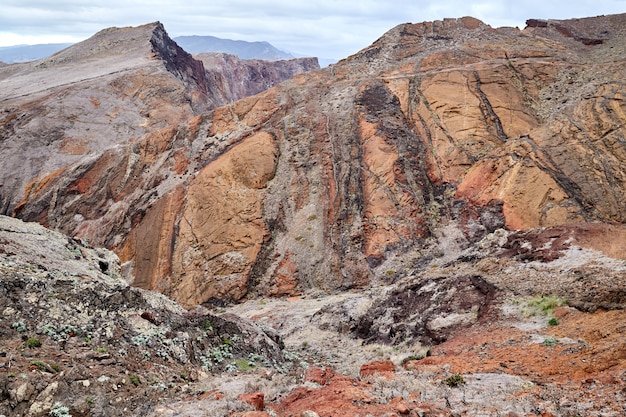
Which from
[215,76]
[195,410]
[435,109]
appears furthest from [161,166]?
[215,76]

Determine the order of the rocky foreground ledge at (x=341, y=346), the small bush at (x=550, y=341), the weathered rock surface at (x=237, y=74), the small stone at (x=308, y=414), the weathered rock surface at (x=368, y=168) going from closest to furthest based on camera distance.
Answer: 1. the small stone at (x=308, y=414)
2. the rocky foreground ledge at (x=341, y=346)
3. the small bush at (x=550, y=341)
4. the weathered rock surface at (x=368, y=168)
5. the weathered rock surface at (x=237, y=74)

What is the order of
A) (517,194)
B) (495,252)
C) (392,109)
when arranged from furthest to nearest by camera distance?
(392,109) < (517,194) < (495,252)

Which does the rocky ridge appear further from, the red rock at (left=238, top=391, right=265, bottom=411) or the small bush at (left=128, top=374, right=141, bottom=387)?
the small bush at (left=128, top=374, right=141, bottom=387)

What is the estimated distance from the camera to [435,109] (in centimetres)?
2852

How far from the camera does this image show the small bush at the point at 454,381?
7.75 metres

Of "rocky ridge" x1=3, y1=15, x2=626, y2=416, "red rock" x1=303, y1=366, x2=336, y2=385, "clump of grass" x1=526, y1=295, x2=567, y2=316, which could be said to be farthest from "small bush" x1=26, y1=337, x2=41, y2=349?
"clump of grass" x1=526, y1=295, x2=567, y2=316

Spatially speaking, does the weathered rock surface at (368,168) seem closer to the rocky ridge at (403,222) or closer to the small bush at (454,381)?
the rocky ridge at (403,222)

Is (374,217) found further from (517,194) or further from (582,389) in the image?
(582,389)

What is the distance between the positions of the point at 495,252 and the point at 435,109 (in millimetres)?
14844

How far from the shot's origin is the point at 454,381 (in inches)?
307

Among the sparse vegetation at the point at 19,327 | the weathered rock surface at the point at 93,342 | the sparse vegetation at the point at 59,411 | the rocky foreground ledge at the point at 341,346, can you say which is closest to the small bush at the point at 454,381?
the rocky foreground ledge at the point at 341,346

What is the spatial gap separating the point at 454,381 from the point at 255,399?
3.48 metres

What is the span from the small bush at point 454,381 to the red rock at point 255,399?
128 inches

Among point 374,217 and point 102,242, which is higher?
point 374,217
